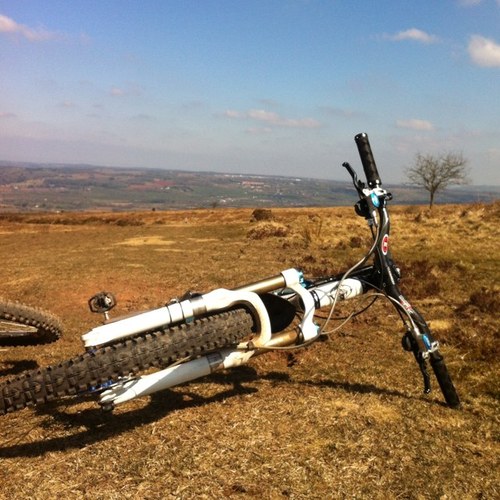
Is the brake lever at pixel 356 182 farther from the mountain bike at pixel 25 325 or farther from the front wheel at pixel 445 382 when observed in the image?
the mountain bike at pixel 25 325

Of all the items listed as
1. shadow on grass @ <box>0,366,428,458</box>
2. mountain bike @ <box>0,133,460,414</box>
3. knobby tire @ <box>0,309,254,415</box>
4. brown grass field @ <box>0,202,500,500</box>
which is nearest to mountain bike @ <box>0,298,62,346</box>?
brown grass field @ <box>0,202,500,500</box>

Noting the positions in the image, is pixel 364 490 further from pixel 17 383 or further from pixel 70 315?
pixel 70 315

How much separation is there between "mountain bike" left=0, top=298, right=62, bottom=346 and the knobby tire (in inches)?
106

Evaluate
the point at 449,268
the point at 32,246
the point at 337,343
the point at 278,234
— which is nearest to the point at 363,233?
the point at 278,234

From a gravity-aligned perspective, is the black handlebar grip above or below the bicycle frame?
above

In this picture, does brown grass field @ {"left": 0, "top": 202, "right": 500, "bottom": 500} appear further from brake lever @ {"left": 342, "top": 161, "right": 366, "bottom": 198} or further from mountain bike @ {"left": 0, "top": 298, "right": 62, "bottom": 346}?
brake lever @ {"left": 342, "top": 161, "right": 366, "bottom": 198}

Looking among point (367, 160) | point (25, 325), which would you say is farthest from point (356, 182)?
point (25, 325)

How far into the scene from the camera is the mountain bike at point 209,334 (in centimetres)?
370

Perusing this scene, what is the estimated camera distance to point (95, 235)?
26.9 m

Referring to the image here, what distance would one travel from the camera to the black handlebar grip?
223 inches

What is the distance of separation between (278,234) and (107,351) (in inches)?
747

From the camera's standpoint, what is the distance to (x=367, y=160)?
565 cm

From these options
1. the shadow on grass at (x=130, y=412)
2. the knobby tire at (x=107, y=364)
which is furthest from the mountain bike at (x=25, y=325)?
the knobby tire at (x=107, y=364)

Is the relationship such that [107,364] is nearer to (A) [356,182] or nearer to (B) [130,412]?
(B) [130,412]
